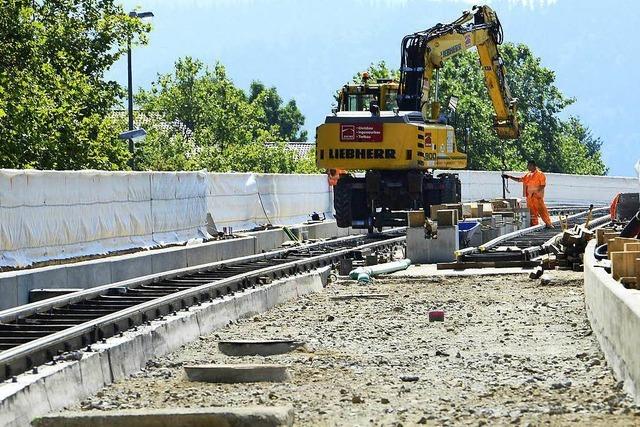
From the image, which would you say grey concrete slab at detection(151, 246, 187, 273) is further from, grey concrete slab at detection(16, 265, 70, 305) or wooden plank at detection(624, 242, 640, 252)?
wooden plank at detection(624, 242, 640, 252)

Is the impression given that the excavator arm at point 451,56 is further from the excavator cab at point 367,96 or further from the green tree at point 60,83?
the green tree at point 60,83

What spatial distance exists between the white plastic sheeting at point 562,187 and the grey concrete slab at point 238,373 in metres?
48.0

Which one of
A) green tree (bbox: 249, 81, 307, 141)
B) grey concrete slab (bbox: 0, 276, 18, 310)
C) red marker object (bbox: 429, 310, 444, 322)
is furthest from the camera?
green tree (bbox: 249, 81, 307, 141)

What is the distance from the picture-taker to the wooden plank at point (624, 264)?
47.4ft

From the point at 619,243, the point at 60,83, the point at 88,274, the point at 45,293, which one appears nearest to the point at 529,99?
the point at 60,83

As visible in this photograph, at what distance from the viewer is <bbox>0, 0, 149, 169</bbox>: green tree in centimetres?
3819

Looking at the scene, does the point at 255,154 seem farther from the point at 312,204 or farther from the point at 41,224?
the point at 41,224

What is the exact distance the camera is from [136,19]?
1818 inches

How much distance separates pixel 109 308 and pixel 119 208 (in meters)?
10.9

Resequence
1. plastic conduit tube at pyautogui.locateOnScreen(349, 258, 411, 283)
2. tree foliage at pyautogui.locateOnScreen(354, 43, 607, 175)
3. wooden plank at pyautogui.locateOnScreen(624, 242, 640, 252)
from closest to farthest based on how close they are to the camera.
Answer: wooden plank at pyautogui.locateOnScreen(624, 242, 640, 252) < plastic conduit tube at pyautogui.locateOnScreen(349, 258, 411, 283) < tree foliage at pyautogui.locateOnScreen(354, 43, 607, 175)

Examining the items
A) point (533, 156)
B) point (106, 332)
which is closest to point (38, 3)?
point (106, 332)

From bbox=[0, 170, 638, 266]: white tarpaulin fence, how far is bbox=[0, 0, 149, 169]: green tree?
18.3 feet

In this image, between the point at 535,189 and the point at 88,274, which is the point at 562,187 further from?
the point at 88,274

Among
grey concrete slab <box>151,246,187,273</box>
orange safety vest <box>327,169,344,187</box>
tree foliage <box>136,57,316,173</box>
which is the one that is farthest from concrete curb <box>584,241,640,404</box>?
tree foliage <box>136,57,316,173</box>
